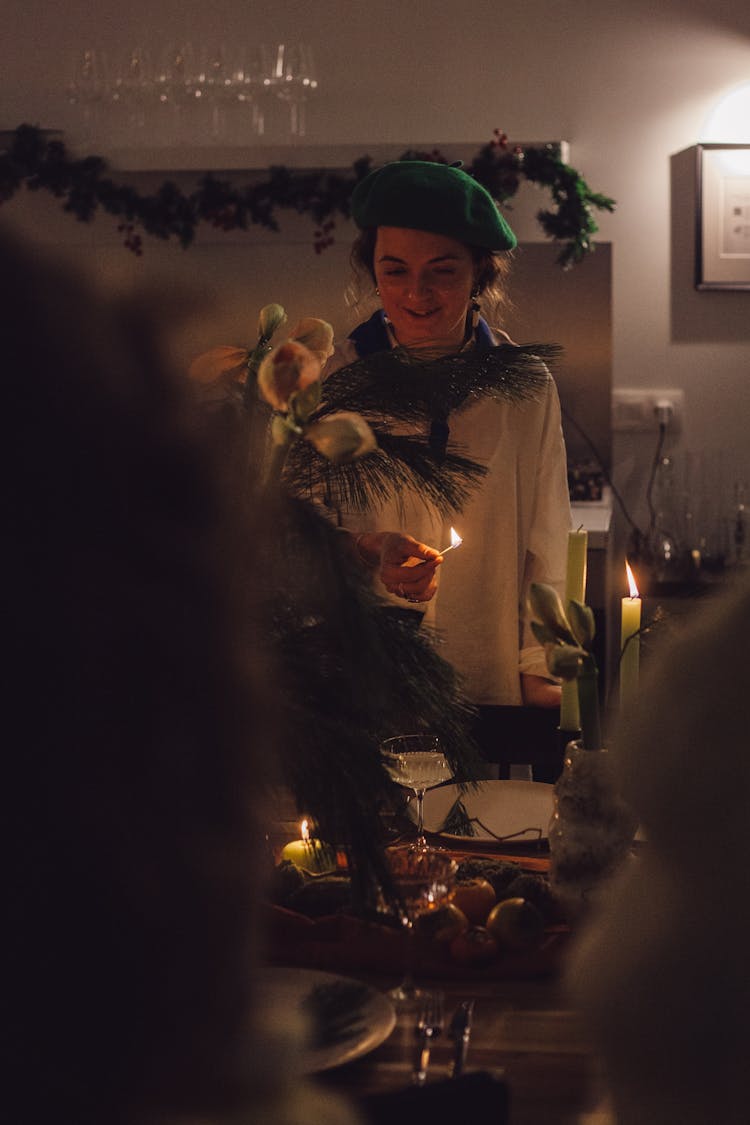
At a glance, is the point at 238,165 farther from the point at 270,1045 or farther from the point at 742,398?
the point at 270,1045

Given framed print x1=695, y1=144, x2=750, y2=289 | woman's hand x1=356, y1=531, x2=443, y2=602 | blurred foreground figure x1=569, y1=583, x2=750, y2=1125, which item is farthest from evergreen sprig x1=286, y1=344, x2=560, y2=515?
framed print x1=695, y1=144, x2=750, y2=289

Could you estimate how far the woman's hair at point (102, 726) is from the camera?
1.04ft

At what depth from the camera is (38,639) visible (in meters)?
0.32

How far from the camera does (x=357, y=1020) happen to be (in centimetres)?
94

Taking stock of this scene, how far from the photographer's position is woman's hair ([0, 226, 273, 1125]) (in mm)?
318

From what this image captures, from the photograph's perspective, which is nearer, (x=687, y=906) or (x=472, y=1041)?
(x=687, y=906)

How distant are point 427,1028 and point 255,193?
3425mm

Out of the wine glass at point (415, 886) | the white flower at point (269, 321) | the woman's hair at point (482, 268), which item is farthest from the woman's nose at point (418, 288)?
the wine glass at point (415, 886)

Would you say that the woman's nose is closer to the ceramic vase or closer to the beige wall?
the ceramic vase

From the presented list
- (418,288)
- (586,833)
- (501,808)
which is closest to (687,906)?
(586,833)

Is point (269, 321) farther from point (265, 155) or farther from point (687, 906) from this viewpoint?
point (265, 155)

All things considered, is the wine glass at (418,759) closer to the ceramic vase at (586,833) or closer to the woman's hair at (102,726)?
the ceramic vase at (586,833)

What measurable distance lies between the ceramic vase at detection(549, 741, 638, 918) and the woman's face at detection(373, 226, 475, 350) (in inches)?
40.9

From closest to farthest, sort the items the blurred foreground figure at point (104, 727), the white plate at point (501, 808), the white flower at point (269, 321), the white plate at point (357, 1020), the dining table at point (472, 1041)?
1. the blurred foreground figure at point (104, 727)
2. the dining table at point (472, 1041)
3. the white plate at point (357, 1020)
4. the white flower at point (269, 321)
5. the white plate at point (501, 808)
